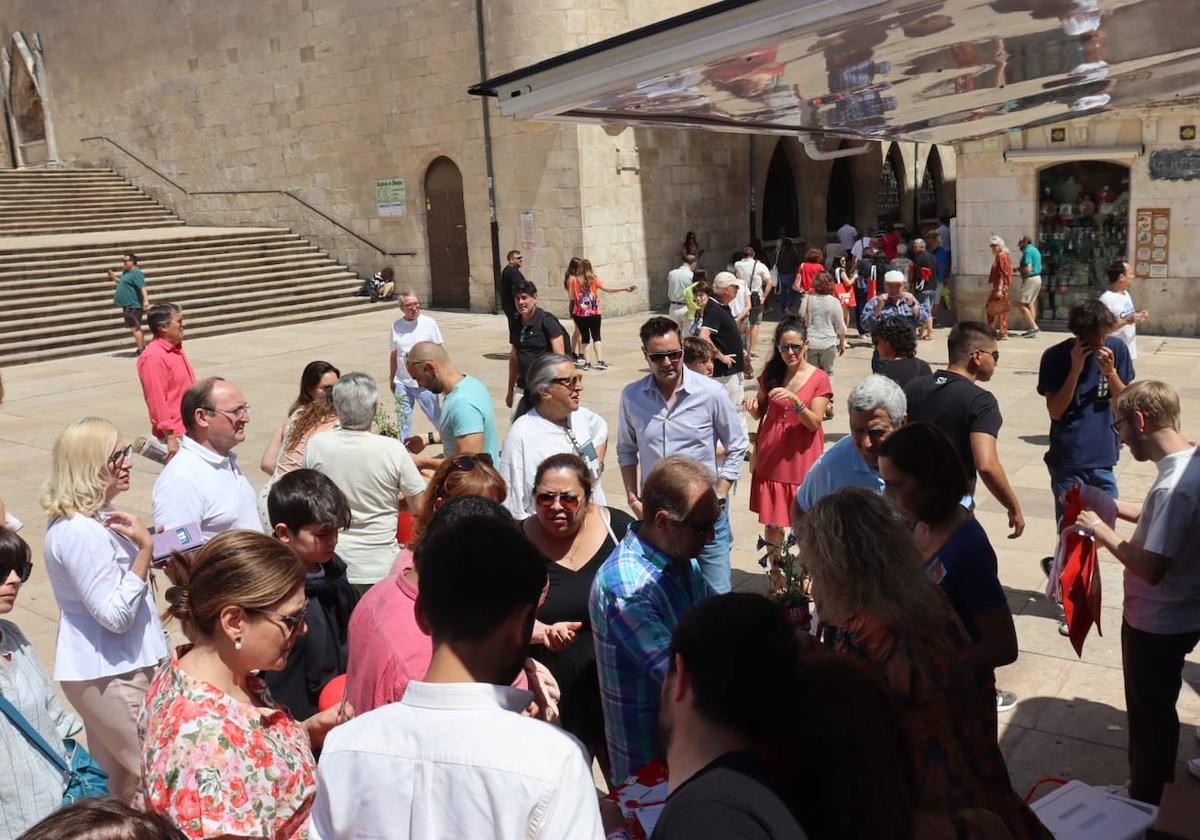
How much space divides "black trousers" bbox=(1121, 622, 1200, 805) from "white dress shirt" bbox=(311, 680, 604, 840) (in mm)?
2740

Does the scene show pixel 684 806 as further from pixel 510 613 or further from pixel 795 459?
pixel 795 459

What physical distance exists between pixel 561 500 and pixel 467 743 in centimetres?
174

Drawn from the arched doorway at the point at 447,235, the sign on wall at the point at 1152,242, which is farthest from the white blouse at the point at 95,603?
the arched doorway at the point at 447,235

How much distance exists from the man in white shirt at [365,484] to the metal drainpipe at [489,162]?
16005 mm

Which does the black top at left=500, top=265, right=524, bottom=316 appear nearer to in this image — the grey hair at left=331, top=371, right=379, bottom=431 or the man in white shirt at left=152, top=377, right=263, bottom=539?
the grey hair at left=331, top=371, right=379, bottom=431

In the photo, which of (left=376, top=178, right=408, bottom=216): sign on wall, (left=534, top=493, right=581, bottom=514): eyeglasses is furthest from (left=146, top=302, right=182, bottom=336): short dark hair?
(left=376, top=178, right=408, bottom=216): sign on wall

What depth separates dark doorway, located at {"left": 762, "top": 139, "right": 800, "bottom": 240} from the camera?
26391 millimetres

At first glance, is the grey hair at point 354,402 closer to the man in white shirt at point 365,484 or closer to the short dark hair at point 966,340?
the man in white shirt at point 365,484

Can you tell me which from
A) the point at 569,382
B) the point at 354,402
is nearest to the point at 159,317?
the point at 354,402

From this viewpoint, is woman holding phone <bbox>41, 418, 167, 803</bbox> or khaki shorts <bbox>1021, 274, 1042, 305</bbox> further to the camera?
khaki shorts <bbox>1021, 274, 1042, 305</bbox>

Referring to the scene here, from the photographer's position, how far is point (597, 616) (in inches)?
120

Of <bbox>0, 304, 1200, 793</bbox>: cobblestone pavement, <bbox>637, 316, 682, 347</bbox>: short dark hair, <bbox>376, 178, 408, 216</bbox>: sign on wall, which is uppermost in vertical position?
<bbox>376, 178, 408, 216</bbox>: sign on wall

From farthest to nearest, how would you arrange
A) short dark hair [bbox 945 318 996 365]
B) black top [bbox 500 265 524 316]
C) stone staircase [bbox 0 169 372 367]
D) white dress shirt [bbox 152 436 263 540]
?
stone staircase [bbox 0 169 372 367]
black top [bbox 500 265 524 316]
short dark hair [bbox 945 318 996 365]
white dress shirt [bbox 152 436 263 540]

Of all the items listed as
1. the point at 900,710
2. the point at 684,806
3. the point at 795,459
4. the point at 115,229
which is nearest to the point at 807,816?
the point at 684,806
